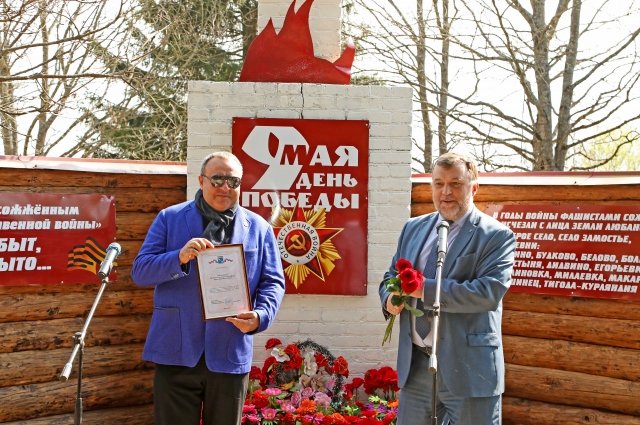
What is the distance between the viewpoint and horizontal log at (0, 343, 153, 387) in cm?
528

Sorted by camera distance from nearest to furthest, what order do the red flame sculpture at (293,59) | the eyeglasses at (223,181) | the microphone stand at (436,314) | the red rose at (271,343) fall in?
the microphone stand at (436,314) → the eyeglasses at (223,181) → the red rose at (271,343) → the red flame sculpture at (293,59)

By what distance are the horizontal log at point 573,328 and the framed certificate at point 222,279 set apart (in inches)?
101

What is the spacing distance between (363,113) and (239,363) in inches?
96.4

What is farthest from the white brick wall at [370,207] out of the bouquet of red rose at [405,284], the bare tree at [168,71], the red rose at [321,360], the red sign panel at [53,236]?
the bare tree at [168,71]

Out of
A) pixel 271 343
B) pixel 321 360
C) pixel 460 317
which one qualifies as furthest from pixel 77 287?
pixel 460 317

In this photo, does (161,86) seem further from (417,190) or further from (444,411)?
(444,411)

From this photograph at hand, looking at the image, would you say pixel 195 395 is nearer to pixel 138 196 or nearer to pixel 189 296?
pixel 189 296

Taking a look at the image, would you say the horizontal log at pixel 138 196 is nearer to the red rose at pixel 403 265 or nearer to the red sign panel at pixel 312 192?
the red sign panel at pixel 312 192

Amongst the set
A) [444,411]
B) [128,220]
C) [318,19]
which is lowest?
[444,411]

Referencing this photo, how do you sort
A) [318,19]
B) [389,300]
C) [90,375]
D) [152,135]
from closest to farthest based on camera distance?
[389,300]
[90,375]
[318,19]
[152,135]

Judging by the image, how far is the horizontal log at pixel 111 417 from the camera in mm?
5441

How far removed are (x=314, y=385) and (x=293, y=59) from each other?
2276 mm

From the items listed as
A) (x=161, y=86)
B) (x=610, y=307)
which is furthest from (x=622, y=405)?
(x=161, y=86)

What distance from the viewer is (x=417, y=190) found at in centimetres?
626
